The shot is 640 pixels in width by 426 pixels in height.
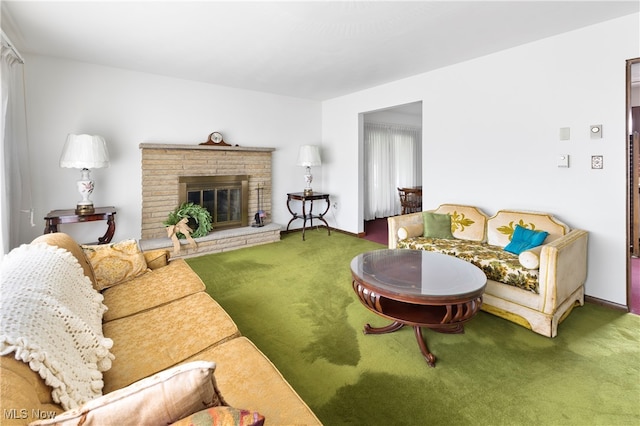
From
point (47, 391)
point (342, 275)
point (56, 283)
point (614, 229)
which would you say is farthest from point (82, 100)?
point (614, 229)

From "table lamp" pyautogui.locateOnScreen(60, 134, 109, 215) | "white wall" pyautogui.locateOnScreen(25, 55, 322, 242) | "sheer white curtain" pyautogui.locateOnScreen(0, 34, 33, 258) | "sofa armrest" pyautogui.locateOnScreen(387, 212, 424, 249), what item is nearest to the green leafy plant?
"white wall" pyautogui.locateOnScreen(25, 55, 322, 242)

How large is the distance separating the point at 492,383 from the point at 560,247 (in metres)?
1.17

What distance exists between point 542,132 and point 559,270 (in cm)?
158

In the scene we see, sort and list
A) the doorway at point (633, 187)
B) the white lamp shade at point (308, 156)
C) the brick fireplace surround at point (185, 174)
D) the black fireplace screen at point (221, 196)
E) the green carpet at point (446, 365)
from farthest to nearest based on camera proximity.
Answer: the white lamp shade at point (308, 156) → the black fireplace screen at point (221, 196) → the brick fireplace surround at point (185, 174) → the doorway at point (633, 187) → the green carpet at point (446, 365)

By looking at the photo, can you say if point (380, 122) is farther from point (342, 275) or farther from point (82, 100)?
point (82, 100)

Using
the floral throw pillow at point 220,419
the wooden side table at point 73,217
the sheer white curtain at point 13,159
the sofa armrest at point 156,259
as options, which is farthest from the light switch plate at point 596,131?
the sheer white curtain at point 13,159

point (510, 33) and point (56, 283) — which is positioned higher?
point (510, 33)

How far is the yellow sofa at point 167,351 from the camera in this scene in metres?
0.75

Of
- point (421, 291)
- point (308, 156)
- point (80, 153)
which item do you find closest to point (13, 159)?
point (80, 153)

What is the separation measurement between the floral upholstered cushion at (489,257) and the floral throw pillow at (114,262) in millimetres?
2501

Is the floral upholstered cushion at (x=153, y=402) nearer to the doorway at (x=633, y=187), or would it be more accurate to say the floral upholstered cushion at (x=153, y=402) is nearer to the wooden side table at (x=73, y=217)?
the wooden side table at (x=73, y=217)

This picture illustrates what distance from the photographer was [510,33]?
2926mm

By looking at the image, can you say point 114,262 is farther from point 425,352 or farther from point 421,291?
point 425,352

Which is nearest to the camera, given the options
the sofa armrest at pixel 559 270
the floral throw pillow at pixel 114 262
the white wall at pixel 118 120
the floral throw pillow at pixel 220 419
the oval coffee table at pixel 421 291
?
the floral throw pillow at pixel 220 419
